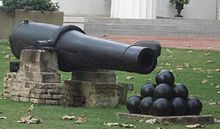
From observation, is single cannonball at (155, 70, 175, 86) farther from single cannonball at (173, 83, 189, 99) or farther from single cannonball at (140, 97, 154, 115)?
single cannonball at (140, 97, 154, 115)

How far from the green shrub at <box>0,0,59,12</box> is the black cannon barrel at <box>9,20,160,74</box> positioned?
10.7 meters

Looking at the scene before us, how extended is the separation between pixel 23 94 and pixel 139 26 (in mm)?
21076

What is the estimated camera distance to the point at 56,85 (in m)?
11.6

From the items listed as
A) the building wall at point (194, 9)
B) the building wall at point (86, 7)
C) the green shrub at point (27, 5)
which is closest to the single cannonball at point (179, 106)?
the green shrub at point (27, 5)

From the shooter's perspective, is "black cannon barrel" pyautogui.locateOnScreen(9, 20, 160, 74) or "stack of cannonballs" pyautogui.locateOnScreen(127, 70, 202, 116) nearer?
"stack of cannonballs" pyautogui.locateOnScreen(127, 70, 202, 116)

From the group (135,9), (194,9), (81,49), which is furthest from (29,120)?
(194,9)

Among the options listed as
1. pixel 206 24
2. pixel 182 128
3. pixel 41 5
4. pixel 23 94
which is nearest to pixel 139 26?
pixel 206 24

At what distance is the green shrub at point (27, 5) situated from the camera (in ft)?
75.7

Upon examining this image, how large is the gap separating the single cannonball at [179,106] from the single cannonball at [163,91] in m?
0.10

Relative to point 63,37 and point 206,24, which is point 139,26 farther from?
point 63,37

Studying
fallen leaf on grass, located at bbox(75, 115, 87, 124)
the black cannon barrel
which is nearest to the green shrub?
the black cannon barrel

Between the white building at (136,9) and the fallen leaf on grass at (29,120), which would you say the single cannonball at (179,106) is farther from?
the white building at (136,9)

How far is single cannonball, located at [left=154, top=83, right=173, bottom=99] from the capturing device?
10.2 m

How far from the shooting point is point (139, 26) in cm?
3272
